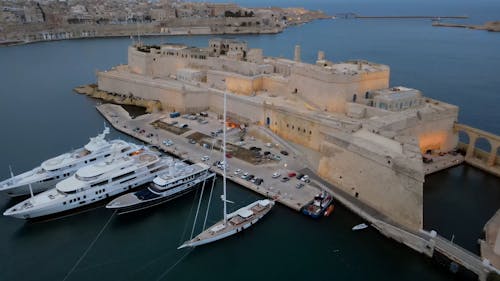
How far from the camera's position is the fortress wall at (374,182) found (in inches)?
765

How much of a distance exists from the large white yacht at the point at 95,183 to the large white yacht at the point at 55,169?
2.90 ft

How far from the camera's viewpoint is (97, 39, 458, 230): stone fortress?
21.1 meters

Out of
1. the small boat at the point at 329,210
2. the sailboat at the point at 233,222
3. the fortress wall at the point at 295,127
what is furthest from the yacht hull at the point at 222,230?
the fortress wall at the point at 295,127

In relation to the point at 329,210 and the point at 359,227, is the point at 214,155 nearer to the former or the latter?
the point at 329,210

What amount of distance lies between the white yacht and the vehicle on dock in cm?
685

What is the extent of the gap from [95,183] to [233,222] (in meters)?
8.87

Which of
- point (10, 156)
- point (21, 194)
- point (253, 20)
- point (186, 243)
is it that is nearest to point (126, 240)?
point (186, 243)

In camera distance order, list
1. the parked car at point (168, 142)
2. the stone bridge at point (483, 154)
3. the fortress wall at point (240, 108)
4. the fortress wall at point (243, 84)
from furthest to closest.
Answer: the fortress wall at point (243, 84) → the fortress wall at point (240, 108) → the parked car at point (168, 142) → the stone bridge at point (483, 154)

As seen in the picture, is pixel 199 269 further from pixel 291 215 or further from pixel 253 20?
pixel 253 20

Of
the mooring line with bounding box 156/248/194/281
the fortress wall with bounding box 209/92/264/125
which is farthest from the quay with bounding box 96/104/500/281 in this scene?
the mooring line with bounding box 156/248/194/281

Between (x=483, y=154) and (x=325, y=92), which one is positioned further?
(x=325, y=92)

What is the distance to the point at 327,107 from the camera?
29875mm

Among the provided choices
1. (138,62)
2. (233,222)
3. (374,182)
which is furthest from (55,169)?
(138,62)

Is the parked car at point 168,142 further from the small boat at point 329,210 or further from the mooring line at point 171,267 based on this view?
the small boat at point 329,210
